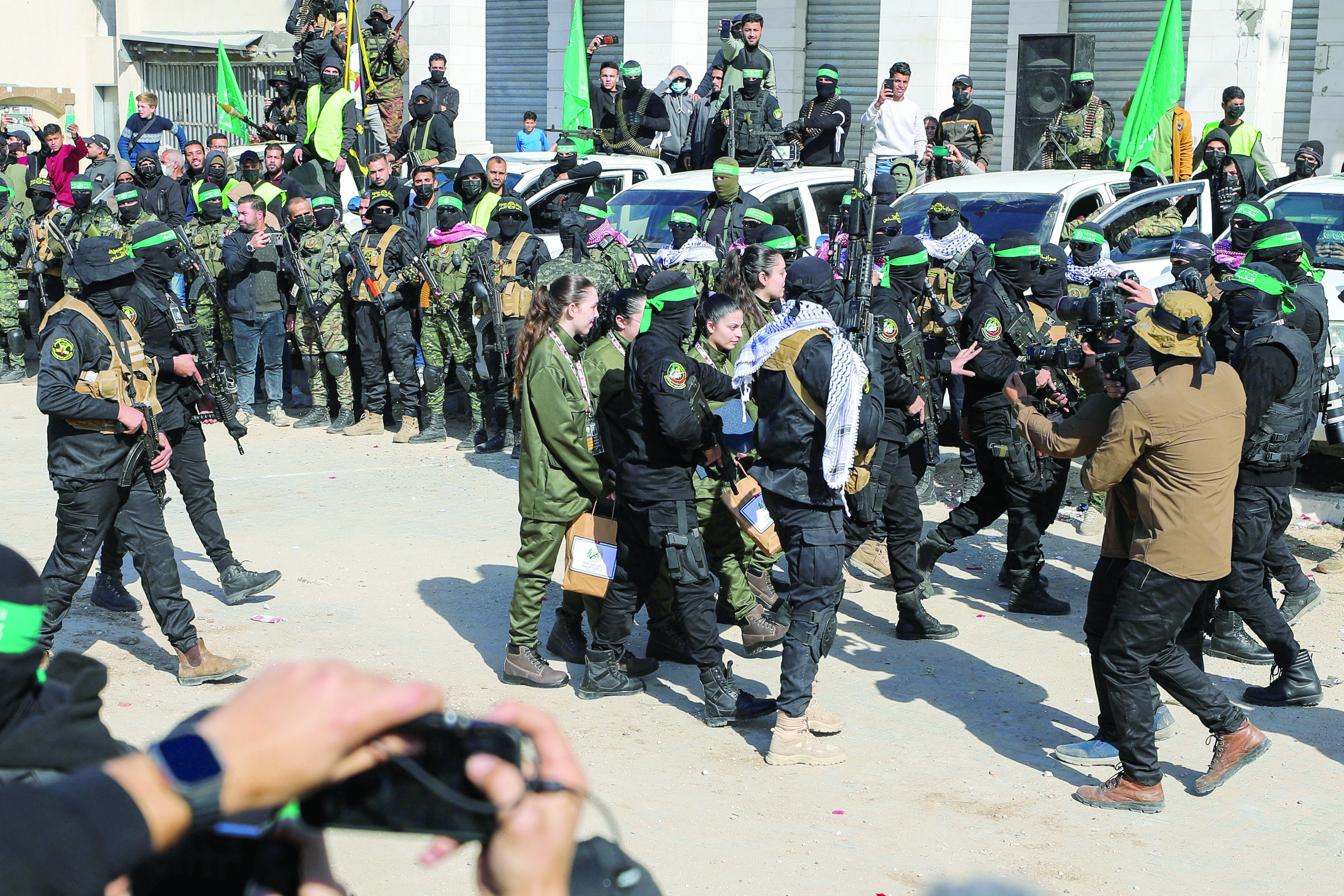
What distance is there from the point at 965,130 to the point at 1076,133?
1.22 metres

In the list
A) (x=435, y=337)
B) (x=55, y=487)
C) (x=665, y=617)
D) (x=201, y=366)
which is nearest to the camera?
(x=55, y=487)

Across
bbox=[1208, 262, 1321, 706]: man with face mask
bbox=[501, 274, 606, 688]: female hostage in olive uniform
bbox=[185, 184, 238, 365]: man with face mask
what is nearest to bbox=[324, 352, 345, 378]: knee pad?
bbox=[185, 184, 238, 365]: man with face mask

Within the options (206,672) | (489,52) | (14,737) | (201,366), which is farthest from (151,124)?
(14,737)

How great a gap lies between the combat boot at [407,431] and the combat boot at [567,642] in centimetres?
537

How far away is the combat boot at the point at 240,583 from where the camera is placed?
7723 millimetres

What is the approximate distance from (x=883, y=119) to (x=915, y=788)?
11.2 metres

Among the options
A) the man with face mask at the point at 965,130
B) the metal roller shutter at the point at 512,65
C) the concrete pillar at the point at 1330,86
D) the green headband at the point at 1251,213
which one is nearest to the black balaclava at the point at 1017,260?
the green headband at the point at 1251,213

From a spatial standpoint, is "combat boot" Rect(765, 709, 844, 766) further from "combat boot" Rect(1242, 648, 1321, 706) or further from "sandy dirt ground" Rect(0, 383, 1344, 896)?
"combat boot" Rect(1242, 648, 1321, 706)

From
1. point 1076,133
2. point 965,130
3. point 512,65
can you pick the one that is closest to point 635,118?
point 965,130

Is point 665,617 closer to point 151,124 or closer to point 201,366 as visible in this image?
point 201,366

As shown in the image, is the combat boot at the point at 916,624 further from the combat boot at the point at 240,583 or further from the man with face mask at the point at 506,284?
the man with face mask at the point at 506,284

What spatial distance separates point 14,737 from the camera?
1941mm

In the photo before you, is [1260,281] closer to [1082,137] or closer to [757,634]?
[757,634]

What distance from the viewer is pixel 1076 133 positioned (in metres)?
15.7
